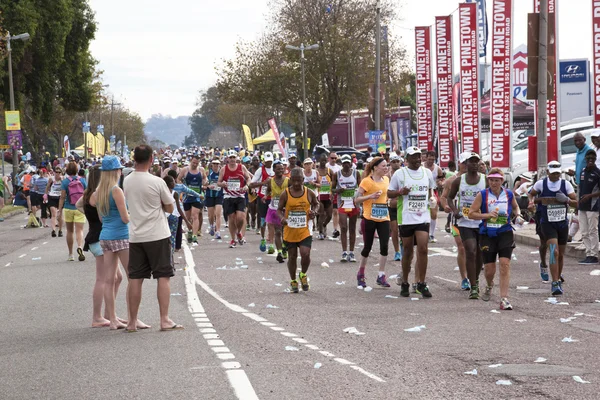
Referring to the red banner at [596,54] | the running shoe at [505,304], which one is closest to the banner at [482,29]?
the red banner at [596,54]

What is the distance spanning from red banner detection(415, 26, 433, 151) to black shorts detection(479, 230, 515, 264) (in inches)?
948

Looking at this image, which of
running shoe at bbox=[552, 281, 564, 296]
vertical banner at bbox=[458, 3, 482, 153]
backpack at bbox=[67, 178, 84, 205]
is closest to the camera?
running shoe at bbox=[552, 281, 564, 296]

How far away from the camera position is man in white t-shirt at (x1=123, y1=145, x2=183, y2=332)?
10.2 m

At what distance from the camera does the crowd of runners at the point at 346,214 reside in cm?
1039

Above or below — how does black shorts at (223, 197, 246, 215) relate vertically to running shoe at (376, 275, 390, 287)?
above

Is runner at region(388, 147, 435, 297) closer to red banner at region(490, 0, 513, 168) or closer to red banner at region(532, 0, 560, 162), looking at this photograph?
red banner at region(532, 0, 560, 162)

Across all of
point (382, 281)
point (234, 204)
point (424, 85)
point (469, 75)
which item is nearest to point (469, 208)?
point (382, 281)

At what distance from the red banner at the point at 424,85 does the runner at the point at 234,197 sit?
15.6 m

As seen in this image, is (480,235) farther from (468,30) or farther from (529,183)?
(468,30)

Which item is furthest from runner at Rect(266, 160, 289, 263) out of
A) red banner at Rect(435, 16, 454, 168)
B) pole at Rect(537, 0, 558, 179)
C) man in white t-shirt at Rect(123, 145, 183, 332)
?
red banner at Rect(435, 16, 454, 168)

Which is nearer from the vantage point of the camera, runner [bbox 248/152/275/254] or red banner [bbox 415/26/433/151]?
runner [bbox 248/152/275/254]

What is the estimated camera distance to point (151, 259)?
10.3m

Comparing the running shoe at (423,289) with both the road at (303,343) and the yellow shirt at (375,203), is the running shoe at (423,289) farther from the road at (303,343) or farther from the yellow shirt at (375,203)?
the yellow shirt at (375,203)

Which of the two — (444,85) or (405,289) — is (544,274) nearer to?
(405,289)
